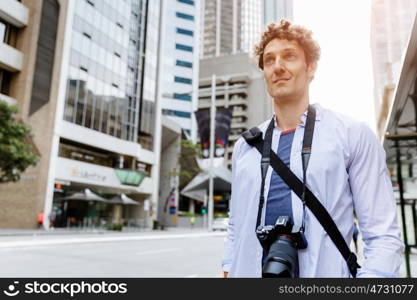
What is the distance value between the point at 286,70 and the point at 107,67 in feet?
112

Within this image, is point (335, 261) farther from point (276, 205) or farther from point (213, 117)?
point (213, 117)

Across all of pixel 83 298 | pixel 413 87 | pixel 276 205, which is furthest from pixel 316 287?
pixel 413 87

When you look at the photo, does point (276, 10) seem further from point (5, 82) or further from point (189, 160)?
point (189, 160)

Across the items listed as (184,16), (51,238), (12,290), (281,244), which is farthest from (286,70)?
(184,16)

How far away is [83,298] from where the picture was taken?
1.73m

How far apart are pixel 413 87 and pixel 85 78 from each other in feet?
98.7

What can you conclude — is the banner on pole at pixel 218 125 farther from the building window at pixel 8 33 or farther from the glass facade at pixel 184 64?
the glass facade at pixel 184 64

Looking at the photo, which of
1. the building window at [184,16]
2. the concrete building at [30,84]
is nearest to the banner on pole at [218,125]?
the concrete building at [30,84]

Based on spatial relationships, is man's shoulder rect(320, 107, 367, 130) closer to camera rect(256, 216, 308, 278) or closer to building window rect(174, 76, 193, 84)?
camera rect(256, 216, 308, 278)

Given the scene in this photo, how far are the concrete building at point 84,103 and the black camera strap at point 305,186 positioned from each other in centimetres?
2798

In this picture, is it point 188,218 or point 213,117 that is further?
point 188,218

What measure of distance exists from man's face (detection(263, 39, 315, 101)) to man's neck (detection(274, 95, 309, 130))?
0.03 m

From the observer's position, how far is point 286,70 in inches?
64.9

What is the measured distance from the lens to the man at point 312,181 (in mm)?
1392
